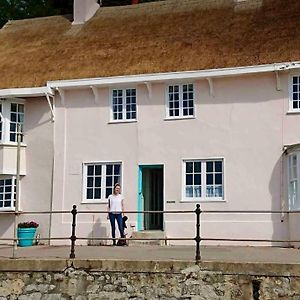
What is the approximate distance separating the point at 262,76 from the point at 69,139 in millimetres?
6858

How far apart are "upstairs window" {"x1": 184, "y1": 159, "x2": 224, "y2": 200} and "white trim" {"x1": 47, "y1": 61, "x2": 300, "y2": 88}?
2.73 metres

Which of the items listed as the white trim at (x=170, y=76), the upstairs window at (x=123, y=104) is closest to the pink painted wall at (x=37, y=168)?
the white trim at (x=170, y=76)

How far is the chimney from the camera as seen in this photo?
23.5 metres

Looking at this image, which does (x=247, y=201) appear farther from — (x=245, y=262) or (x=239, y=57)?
(x=245, y=262)

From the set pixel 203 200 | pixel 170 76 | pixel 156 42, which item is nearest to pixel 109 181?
pixel 203 200

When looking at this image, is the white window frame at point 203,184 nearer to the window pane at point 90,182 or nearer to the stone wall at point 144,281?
the window pane at point 90,182

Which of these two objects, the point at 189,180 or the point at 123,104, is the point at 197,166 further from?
the point at 123,104

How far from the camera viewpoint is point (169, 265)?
36.4ft

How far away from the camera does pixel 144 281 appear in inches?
441

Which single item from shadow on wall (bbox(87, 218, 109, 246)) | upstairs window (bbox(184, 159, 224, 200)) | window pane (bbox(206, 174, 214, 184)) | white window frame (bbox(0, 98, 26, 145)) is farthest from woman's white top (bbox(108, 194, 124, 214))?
white window frame (bbox(0, 98, 26, 145))

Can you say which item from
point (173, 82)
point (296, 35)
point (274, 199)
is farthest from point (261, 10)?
point (274, 199)

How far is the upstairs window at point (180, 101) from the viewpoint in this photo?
18.9 metres

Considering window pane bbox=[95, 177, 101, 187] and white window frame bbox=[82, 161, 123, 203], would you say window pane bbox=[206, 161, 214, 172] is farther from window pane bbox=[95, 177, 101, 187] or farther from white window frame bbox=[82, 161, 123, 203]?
window pane bbox=[95, 177, 101, 187]

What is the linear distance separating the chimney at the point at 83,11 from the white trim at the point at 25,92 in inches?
191
